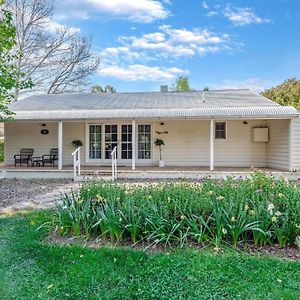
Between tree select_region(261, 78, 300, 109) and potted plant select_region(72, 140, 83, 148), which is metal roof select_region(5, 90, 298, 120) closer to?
potted plant select_region(72, 140, 83, 148)

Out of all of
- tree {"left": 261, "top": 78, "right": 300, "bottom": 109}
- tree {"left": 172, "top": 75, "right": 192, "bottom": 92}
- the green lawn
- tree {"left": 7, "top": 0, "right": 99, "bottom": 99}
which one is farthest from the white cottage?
tree {"left": 172, "top": 75, "right": 192, "bottom": 92}

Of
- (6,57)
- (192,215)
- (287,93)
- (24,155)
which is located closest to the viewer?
(192,215)

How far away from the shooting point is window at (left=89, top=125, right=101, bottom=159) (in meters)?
14.6

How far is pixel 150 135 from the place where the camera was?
14.4m

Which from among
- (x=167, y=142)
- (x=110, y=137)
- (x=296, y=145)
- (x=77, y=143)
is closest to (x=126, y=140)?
(x=110, y=137)

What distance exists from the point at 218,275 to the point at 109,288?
1.21 m

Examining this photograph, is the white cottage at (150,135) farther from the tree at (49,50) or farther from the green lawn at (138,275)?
the tree at (49,50)

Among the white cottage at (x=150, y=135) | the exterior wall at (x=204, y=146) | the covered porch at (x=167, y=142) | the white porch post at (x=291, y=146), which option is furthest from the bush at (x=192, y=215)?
the exterior wall at (x=204, y=146)

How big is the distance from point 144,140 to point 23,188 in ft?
19.5

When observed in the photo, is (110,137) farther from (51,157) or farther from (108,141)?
(51,157)

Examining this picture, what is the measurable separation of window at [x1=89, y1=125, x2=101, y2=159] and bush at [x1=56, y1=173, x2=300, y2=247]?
930 cm

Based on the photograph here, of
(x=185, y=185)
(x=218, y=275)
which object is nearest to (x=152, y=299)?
(x=218, y=275)

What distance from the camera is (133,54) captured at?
27.5 meters

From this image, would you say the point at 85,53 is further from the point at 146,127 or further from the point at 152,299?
the point at 152,299
